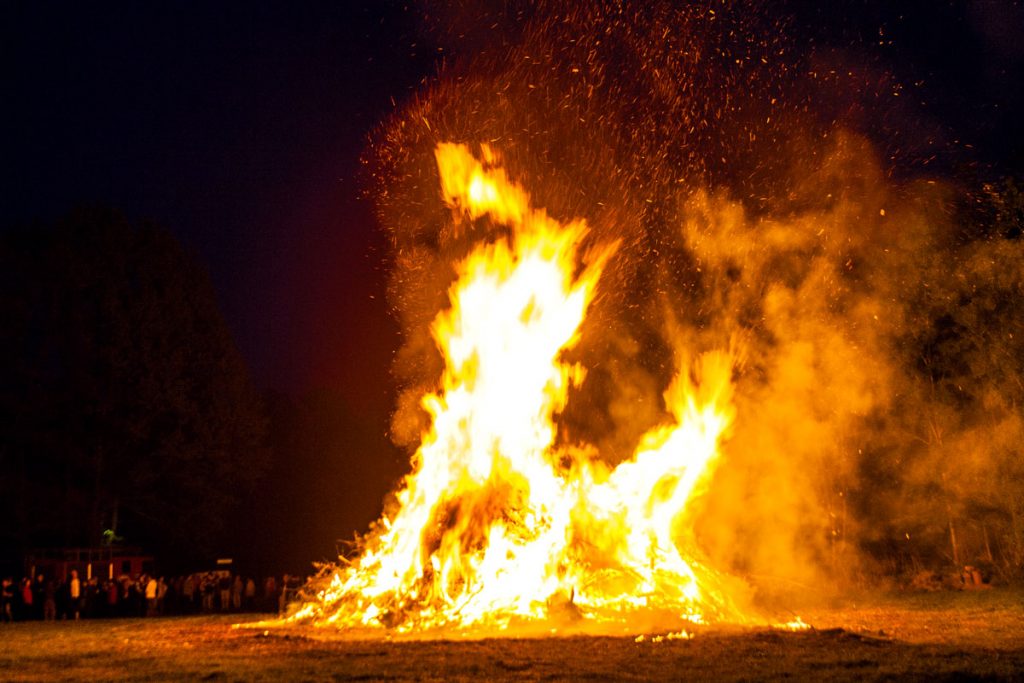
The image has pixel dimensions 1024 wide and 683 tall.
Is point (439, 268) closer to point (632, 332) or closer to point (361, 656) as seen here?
point (632, 332)

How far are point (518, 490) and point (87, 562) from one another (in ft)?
55.8

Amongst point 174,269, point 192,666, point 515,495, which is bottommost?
point 192,666

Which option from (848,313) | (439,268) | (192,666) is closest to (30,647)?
(192,666)

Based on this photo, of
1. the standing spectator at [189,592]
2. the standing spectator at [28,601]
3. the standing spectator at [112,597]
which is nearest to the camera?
the standing spectator at [28,601]

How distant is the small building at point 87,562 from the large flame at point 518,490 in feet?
44.9

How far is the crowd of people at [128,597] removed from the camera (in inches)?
878

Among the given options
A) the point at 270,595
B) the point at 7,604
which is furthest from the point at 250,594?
the point at 7,604

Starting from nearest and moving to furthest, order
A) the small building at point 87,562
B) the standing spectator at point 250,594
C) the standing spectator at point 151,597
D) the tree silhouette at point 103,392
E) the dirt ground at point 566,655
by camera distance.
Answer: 1. the dirt ground at point 566,655
2. the standing spectator at point 151,597
3. the standing spectator at point 250,594
4. the small building at point 87,562
5. the tree silhouette at point 103,392

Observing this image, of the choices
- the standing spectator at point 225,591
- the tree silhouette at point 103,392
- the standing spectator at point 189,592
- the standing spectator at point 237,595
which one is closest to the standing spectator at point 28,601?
the standing spectator at point 189,592

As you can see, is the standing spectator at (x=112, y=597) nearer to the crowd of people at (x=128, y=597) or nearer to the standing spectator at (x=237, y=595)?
the crowd of people at (x=128, y=597)

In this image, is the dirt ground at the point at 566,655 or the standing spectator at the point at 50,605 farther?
the standing spectator at the point at 50,605

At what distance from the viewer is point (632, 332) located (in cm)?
2548

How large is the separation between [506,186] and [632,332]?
9366 millimetres

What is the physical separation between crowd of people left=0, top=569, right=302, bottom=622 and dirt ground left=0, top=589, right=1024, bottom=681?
6.85 meters
